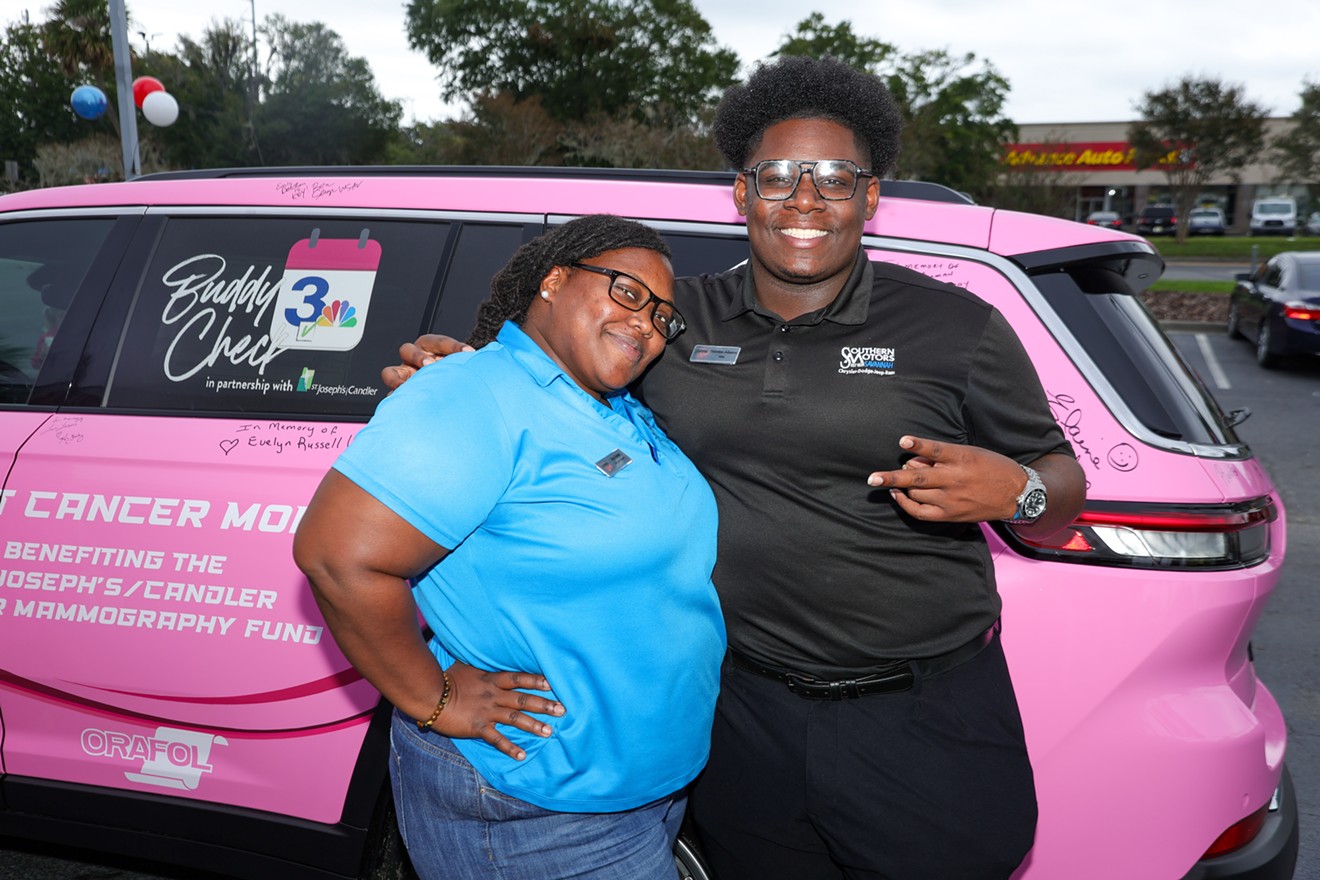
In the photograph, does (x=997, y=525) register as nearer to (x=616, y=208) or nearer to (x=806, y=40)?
(x=616, y=208)

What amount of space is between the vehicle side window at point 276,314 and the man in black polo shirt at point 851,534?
98 centimetres

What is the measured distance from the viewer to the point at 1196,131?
4022 cm

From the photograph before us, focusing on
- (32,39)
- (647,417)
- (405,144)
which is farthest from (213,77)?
(647,417)

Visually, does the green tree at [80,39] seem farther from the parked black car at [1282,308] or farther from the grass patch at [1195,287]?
the parked black car at [1282,308]

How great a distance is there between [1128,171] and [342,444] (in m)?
67.3

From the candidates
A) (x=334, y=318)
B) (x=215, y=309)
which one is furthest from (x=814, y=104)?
(x=215, y=309)

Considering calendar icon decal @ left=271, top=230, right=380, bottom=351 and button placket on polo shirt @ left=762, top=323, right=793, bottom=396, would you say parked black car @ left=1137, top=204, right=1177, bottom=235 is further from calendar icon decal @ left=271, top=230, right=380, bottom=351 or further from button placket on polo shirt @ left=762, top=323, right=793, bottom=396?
button placket on polo shirt @ left=762, top=323, right=793, bottom=396

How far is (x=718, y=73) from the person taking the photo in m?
43.3

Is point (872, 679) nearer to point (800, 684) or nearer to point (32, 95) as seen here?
point (800, 684)

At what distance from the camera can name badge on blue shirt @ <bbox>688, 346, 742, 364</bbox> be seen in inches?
78.7

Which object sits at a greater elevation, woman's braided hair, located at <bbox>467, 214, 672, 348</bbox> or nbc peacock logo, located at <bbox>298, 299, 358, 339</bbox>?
woman's braided hair, located at <bbox>467, 214, 672, 348</bbox>

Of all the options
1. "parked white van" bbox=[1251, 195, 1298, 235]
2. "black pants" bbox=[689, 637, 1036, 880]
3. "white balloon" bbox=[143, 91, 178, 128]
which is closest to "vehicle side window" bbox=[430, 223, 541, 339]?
"black pants" bbox=[689, 637, 1036, 880]

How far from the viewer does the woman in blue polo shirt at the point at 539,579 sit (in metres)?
1.56

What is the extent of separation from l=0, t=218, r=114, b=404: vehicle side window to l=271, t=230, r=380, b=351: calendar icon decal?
2.20 feet
